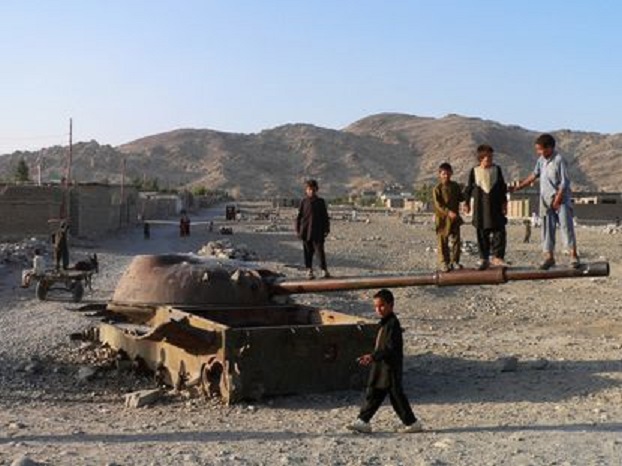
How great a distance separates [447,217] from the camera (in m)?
10.8

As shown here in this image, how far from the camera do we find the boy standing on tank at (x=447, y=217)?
35.0 ft

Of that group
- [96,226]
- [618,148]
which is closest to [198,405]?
[96,226]

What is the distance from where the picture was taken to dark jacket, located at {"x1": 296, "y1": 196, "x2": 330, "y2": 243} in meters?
13.3

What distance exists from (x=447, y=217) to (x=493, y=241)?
0.63 m

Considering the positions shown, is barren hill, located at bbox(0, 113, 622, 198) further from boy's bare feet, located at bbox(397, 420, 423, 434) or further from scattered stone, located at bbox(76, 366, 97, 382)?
boy's bare feet, located at bbox(397, 420, 423, 434)

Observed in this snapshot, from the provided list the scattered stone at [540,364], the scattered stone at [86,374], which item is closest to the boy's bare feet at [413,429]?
the scattered stone at [540,364]

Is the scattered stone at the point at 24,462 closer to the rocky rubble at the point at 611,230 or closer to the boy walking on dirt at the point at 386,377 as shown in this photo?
the boy walking on dirt at the point at 386,377

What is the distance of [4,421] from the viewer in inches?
345

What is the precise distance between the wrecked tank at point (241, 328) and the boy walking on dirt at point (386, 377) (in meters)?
1.26

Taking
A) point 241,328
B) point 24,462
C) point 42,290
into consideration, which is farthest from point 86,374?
point 42,290

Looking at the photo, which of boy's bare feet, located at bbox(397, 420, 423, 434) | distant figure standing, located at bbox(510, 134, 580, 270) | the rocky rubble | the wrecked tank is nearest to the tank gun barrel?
the wrecked tank

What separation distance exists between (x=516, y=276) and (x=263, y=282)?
11.6 feet

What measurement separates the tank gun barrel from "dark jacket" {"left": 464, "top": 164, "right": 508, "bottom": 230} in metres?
0.87

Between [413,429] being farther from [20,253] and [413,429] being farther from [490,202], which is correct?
[20,253]
